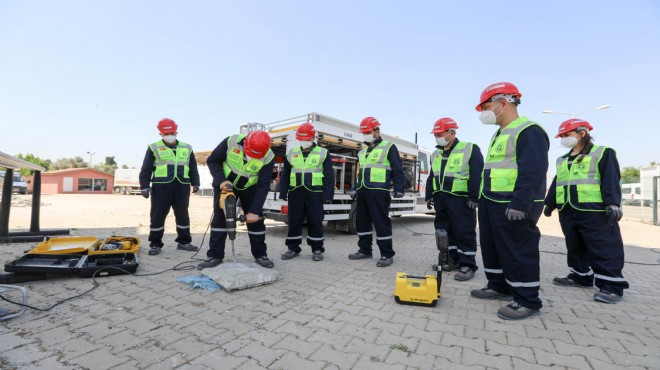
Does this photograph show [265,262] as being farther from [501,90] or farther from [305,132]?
[501,90]

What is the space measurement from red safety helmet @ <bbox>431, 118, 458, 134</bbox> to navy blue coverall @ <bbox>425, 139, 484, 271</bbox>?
0.29 meters

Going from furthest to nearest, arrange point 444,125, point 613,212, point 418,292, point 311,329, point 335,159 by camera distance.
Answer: point 335,159
point 444,125
point 613,212
point 418,292
point 311,329

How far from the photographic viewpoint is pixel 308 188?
192 inches

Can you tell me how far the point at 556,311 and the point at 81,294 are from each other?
4.26m

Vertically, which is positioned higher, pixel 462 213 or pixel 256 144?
pixel 256 144

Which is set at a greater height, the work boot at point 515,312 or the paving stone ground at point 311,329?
the work boot at point 515,312

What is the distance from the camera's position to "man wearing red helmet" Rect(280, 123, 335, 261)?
4.88 m

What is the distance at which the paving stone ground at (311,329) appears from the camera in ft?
6.43

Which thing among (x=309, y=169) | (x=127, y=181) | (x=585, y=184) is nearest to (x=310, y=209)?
(x=309, y=169)

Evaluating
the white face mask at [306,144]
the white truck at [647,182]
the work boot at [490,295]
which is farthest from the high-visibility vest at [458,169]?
the white truck at [647,182]

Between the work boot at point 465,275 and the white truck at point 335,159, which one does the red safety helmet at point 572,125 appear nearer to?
the work boot at point 465,275

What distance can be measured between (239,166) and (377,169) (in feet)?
6.31

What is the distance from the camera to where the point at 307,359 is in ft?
6.47

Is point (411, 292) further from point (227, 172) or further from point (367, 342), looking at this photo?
point (227, 172)
